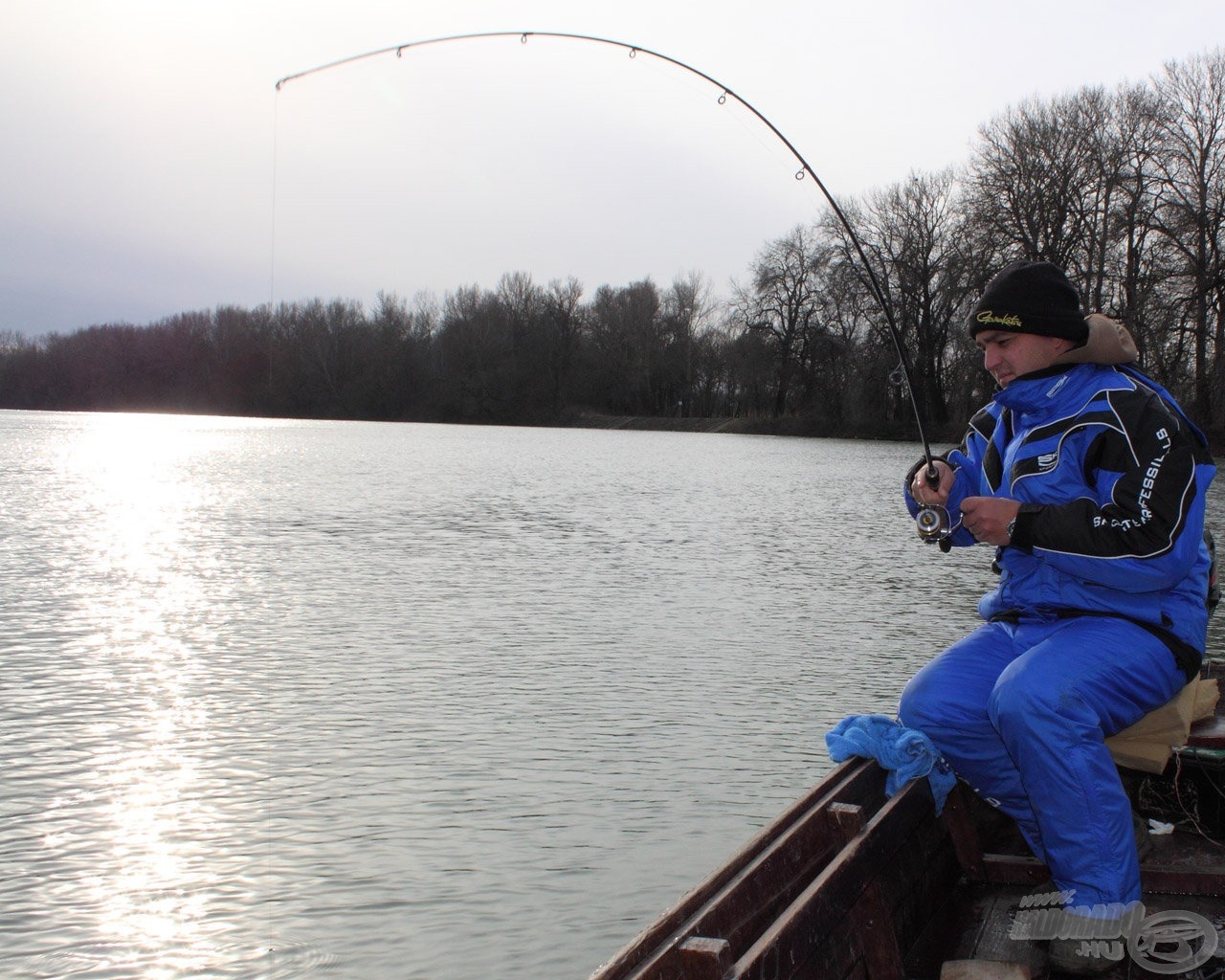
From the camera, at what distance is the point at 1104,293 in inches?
1442

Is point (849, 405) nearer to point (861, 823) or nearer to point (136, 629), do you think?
point (136, 629)

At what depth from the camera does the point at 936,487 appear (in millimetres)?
3453

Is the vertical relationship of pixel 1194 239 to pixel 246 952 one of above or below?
above

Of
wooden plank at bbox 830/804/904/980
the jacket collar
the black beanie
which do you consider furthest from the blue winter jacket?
wooden plank at bbox 830/804/904/980

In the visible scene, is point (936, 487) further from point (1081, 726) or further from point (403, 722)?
point (403, 722)

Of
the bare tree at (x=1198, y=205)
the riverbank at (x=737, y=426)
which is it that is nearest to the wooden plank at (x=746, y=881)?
the bare tree at (x=1198, y=205)

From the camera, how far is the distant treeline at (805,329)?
33969 mm

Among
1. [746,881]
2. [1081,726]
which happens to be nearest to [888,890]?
[746,881]

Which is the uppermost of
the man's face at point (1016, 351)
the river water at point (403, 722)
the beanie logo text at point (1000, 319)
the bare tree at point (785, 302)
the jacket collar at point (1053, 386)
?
the bare tree at point (785, 302)

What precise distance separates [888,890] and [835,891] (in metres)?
0.33

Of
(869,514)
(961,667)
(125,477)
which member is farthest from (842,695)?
(125,477)

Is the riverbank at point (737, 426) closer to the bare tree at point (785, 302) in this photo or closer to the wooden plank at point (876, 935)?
the bare tree at point (785, 302)

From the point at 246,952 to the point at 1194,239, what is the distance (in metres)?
34.9

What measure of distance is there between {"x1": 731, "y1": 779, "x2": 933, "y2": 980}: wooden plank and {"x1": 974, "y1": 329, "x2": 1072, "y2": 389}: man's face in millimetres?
1096
